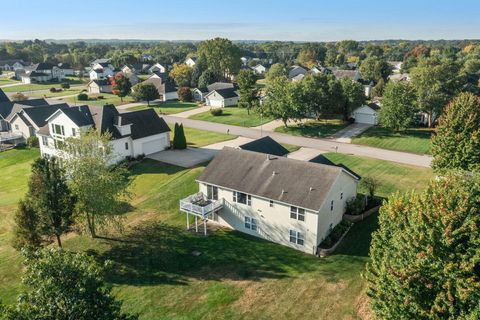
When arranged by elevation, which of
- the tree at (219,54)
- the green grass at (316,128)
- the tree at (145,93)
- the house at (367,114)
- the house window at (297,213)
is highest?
the tree at (219,54)

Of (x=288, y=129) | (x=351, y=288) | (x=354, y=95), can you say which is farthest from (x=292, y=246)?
(x=354, y=95)

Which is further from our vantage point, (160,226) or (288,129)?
(288,129)

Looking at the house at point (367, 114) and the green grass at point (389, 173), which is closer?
the green grass at point (389, 173)

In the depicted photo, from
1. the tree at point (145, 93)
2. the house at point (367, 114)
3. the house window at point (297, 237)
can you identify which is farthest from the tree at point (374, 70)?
the house window at point (297, 237)

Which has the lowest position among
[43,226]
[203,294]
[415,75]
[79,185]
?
[203,294]

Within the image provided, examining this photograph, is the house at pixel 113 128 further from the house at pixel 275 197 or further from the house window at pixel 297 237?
the house window at pixel 297 237

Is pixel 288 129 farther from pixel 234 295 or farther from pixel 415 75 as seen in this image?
pixel 234 295

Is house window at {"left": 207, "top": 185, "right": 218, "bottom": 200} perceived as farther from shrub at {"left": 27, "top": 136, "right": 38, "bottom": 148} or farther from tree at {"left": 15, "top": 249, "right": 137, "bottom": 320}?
shrub at {"left": 27, "top": 136, "right": 38, "bottom": 148}
